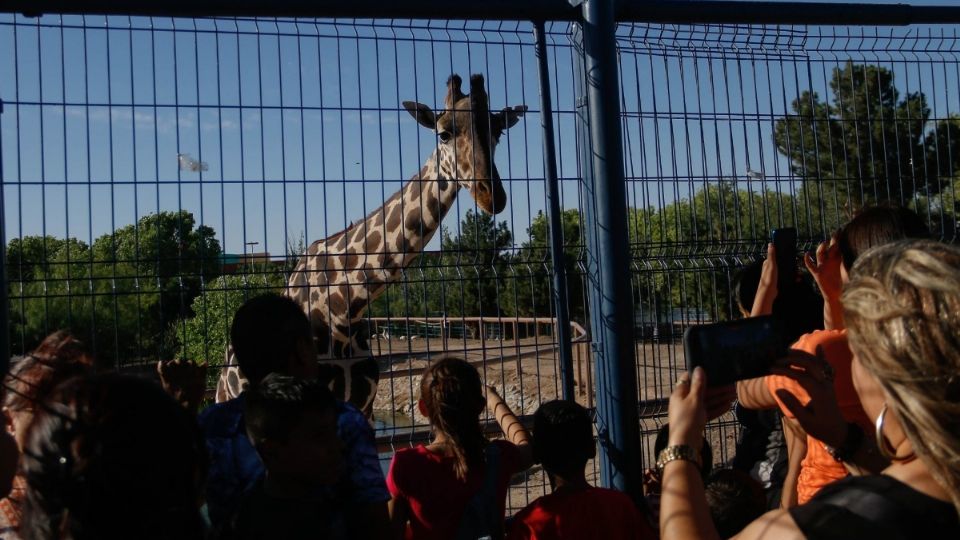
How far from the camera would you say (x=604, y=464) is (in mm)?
3410

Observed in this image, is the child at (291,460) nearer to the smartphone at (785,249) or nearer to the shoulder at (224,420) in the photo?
the shoulder at (224,420)

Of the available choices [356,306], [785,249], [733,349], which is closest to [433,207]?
[356,306]

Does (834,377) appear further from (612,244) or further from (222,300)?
(222,300)

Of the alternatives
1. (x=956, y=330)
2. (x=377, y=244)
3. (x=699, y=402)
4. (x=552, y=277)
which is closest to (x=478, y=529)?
(x=699, y=402)

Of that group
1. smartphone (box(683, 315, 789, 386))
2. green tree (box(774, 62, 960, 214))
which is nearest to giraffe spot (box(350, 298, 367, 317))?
green tree (box(774, 62, 960, 214))

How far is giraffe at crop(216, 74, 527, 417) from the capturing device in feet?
16.4

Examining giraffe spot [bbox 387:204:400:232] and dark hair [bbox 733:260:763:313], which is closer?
dark hair [bbox 733:260:763:313]

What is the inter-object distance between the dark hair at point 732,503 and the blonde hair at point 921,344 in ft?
3.62

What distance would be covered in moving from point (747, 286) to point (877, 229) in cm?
100

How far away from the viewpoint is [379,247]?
6418 mm

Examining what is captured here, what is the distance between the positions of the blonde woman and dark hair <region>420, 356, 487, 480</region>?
134cm

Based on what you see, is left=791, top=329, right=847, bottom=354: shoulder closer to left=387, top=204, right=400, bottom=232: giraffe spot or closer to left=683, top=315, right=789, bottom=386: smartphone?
left=683, top=315, right=789, bottom=386: smartphone

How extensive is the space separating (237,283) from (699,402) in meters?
2.76

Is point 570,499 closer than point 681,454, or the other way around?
point 681,454
